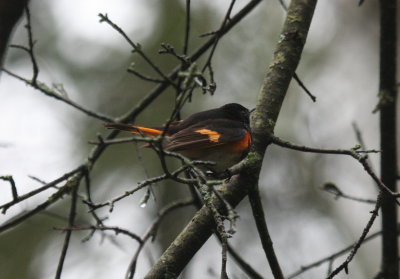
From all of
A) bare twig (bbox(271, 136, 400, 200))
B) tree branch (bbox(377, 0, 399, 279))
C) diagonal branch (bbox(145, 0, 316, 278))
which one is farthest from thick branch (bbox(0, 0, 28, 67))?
tree branch (bbox(377, 0, 399, 279))

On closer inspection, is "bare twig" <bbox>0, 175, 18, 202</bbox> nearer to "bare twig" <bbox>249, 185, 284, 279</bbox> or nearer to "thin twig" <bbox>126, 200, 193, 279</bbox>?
"thin twig" <bbox>126, 200, 193, 279</bbox>

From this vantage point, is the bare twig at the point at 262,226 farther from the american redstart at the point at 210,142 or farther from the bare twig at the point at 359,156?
the american redstart at the point at 210,142

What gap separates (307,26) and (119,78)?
14.6 feet

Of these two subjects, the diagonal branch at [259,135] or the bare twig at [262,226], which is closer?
the diagonal branch at [259,135]

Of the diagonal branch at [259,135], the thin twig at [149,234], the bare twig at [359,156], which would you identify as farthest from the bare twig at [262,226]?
the thin twig at [149,234]

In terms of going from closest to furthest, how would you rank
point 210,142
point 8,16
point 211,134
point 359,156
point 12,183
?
point 8,16
point 12,183
point 359,156
point 210,142
point 211,134

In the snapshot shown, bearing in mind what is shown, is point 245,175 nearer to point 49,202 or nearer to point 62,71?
point 49,202

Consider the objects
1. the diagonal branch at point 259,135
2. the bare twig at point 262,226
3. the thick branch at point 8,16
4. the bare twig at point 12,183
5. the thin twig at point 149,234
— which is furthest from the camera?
the thin twig at point 149,234

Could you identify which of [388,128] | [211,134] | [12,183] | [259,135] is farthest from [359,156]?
[211,134]

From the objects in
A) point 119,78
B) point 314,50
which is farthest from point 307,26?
point 314,50

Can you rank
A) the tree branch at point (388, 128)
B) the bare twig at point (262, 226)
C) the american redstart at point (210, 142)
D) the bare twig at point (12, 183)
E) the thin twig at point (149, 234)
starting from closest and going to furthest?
the bare twig at point (12, 183)
the bare twig at point (262, 226)
the thin twig at point (149, 234)
the tree branch at point (388, 128)
the american redstart at point (210, 142)

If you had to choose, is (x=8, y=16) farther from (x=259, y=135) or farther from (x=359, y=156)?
(x=259, y=135)

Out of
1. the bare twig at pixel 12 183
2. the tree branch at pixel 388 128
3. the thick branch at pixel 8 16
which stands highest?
the tree branch at pixel 388 128

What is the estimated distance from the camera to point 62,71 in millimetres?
7246
